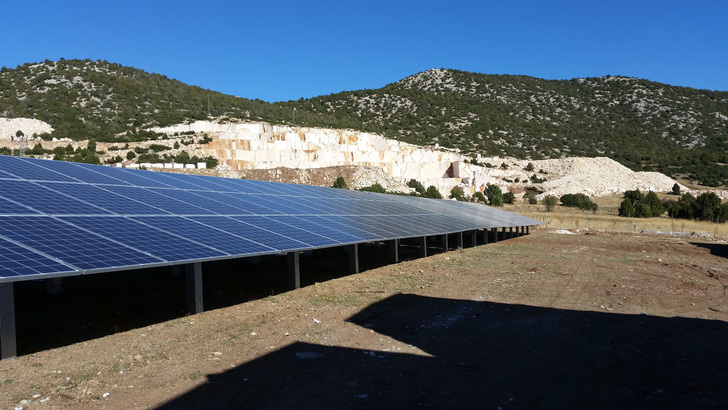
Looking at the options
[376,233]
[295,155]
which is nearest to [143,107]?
[295,155]

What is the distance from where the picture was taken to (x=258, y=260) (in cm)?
2439

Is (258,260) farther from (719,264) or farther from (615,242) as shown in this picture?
(615,242)

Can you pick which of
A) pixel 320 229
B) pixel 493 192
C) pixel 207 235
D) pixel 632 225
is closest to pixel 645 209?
pixel 632 225

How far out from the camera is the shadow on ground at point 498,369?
854cm

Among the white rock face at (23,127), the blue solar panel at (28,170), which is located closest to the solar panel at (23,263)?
the blue solar panel at (28,170)

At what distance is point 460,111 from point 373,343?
126 m

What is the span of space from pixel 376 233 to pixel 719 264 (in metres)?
20.6

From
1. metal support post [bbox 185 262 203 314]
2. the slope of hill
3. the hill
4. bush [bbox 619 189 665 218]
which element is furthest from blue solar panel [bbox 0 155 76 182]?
the slope of hill

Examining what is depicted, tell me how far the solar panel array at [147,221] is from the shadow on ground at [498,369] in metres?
3.39

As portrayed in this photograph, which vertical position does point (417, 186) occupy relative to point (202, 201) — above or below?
below

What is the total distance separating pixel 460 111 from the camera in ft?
437

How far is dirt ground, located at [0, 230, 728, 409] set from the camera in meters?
8.65

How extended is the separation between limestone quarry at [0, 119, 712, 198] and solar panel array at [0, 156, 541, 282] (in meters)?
45.9

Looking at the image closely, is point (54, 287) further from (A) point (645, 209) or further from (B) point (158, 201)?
(A) point (645, 209)
